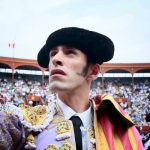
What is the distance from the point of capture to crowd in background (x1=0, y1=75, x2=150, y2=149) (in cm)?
1616

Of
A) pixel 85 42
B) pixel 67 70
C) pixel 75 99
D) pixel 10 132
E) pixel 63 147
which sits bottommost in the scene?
pixel 63 147

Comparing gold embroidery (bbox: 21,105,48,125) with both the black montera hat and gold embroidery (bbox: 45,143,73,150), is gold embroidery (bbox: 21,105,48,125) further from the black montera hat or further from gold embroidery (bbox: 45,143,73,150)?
the black montera hat

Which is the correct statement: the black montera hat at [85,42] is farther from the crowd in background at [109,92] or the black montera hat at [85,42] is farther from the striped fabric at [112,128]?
the crowd in background at [109,92]

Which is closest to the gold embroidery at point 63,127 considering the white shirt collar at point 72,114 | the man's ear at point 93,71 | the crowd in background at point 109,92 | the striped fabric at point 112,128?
the white shirt collar at point 72,114

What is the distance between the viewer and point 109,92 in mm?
21234

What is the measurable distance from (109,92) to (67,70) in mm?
19645

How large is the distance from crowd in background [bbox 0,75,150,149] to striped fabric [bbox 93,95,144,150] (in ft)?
39.5

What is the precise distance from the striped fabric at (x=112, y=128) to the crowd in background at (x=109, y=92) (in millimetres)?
12054

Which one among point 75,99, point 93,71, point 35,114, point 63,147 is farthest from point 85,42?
point 63,147

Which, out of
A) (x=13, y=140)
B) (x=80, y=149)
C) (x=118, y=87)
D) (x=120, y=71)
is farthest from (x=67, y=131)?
(x=120, y=71)

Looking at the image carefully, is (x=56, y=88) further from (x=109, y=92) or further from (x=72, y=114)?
(x=109, y=92)

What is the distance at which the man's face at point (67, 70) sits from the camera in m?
1.72

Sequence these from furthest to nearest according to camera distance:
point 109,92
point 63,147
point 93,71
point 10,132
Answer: point 109,92, point 93,71, point 63,147, point 10,132

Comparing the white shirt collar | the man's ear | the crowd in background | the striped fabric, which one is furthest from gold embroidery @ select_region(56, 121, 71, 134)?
the crowd in background
